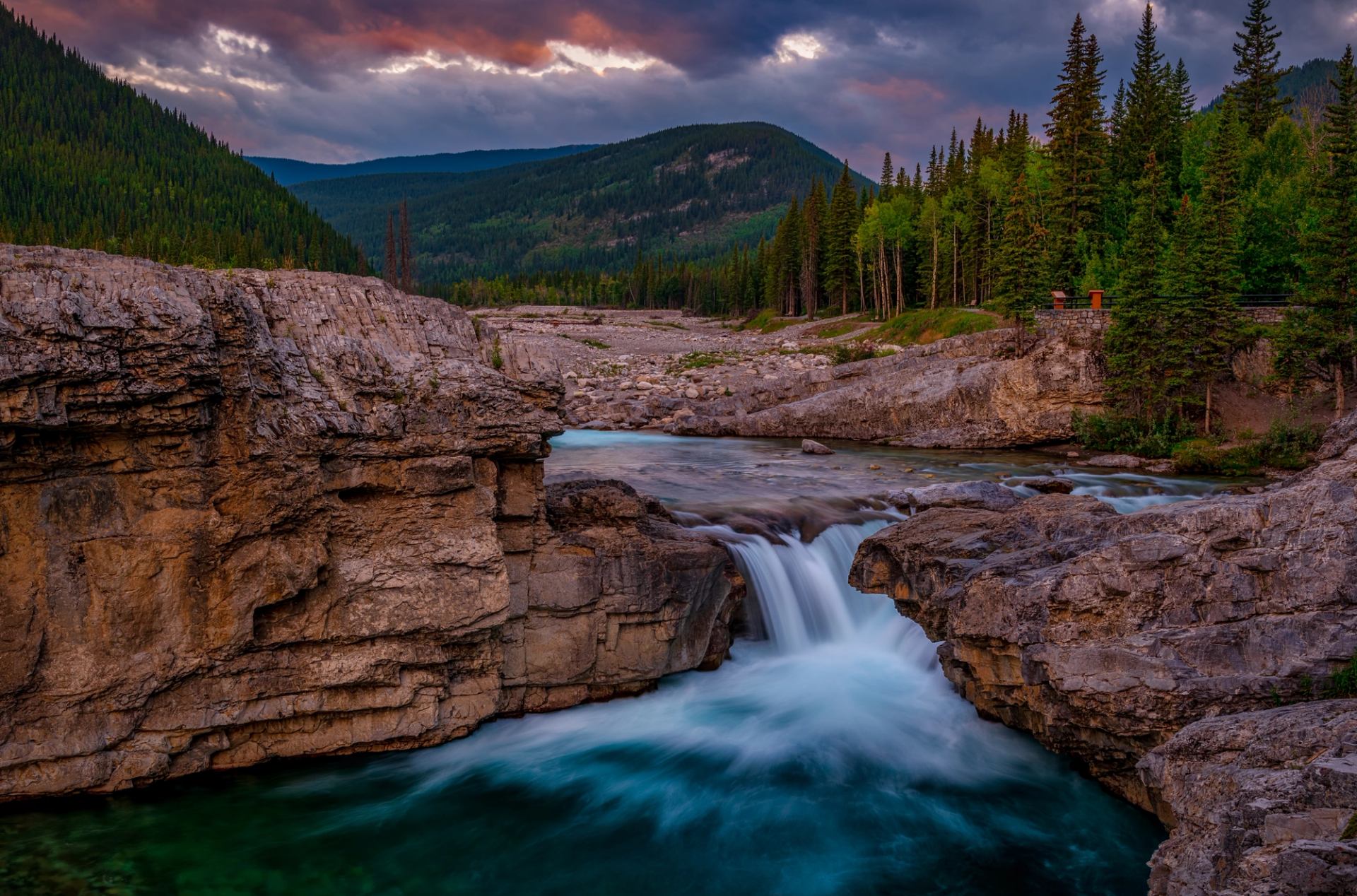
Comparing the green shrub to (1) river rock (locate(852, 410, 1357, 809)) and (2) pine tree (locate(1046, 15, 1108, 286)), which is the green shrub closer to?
(1) river rock (locate(852, 410, 1357, 809))

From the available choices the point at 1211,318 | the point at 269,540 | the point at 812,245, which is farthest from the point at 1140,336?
the point at 812,245

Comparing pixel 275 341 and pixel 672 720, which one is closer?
pixel 275 341

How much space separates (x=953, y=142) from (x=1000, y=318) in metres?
47.0

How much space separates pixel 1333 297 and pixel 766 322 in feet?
228

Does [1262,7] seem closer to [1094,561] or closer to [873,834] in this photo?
[1094,561]

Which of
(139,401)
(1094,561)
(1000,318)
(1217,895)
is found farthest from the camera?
(1000,318)

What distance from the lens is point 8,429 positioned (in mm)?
8266

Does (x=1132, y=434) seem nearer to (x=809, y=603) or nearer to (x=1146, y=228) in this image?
(x=1146, y=228)

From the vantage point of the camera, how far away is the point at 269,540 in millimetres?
9961

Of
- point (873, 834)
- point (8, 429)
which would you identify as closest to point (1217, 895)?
point (873, 834)

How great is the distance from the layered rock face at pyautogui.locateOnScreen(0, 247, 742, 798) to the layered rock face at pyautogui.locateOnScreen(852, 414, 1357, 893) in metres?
4.96

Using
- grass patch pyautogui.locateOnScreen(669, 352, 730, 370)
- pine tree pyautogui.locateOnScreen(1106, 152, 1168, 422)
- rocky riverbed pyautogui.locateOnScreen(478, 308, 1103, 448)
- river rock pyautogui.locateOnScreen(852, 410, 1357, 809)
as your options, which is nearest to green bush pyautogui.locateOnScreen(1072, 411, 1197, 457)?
pine tree pyautogui.locateOnScreen(1106, 152, 1168, 422)

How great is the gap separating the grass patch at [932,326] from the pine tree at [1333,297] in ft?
54.2

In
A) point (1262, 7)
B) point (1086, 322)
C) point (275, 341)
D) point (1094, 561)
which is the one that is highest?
point (1262, 7)
